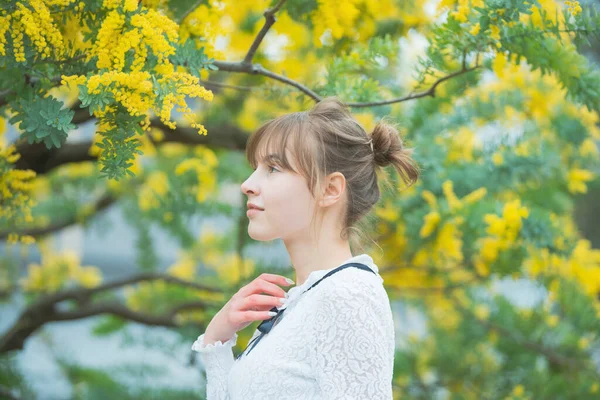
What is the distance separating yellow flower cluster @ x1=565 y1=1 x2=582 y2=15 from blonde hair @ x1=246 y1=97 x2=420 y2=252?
43cm

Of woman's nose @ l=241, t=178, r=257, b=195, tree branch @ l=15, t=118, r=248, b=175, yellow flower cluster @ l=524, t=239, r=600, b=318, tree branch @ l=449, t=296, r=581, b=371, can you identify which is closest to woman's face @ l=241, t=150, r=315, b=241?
woman's nose @ l=241, t=178, r=257, b=195

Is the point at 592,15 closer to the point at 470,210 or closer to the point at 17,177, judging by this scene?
the point at 470,210

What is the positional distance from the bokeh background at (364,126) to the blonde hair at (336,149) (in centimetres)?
13

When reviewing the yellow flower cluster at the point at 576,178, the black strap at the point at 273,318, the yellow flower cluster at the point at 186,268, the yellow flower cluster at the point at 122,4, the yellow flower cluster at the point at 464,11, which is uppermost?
the yellow flower cluster at the point at 576,178

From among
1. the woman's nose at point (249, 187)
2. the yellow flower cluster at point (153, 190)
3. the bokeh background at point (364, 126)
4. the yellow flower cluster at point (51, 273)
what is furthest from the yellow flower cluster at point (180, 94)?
the yellow flower cluster at point (51, 273)

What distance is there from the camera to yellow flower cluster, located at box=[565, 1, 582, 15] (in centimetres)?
141

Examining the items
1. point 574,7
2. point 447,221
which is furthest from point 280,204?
point 447,221

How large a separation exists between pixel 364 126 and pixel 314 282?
4.39ft

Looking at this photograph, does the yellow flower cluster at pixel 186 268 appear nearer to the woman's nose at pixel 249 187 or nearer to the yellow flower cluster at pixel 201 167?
the yellow flower cluster at pixel 201 167

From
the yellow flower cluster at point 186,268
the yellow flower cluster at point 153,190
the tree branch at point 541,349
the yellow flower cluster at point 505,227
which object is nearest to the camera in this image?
the yellow flower cluster at point 505,227

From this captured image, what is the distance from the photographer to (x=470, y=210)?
92.2 inches

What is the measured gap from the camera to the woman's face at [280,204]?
1.25 m

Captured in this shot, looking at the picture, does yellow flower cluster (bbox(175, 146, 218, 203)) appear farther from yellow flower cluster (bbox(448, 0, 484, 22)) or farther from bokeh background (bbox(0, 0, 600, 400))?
yellow flower cluster (bbox(448, 0, 484, 22))

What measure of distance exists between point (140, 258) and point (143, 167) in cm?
48
